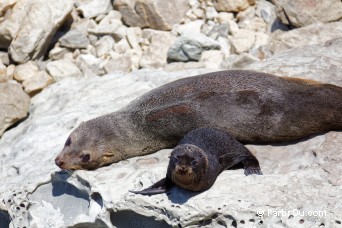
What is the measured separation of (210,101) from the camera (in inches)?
272

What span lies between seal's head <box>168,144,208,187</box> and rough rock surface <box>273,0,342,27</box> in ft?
14.9

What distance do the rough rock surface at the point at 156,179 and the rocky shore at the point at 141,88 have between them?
0.04 ft

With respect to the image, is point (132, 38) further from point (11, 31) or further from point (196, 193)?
point (196, 193)

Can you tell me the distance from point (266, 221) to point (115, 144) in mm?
2226

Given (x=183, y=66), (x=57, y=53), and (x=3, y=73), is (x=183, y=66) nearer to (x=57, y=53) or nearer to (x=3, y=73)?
(x=57, y=53)

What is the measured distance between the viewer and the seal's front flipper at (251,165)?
636cm

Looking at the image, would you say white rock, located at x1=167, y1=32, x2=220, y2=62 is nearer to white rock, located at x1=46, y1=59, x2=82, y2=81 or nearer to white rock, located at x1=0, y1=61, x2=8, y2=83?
white rock, located at x1=46, y1=59, x2=82, y2=81

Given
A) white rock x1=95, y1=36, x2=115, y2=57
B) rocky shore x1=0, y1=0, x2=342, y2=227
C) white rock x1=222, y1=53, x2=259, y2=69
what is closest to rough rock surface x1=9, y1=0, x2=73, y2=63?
rocky shore x1=0, y1=0, x2=342, y2=227

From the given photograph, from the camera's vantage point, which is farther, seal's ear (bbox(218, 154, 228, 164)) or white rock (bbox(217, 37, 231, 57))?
white rock (bbox(217, 37, 231, 57))

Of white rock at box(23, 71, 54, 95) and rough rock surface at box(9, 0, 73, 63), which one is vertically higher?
rough rock surface at box(9, 0, 73, 63)

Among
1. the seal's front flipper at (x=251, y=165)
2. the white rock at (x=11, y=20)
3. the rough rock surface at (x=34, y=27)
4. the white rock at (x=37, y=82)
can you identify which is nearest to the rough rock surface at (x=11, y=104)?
the white rock at (x=37, y=82)

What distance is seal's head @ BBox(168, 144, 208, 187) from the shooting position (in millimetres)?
5992

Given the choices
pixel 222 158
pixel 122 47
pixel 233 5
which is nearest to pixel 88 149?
pixel 222 158

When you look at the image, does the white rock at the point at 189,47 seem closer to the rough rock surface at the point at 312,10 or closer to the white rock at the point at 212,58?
the white rock at the point at 212,58
